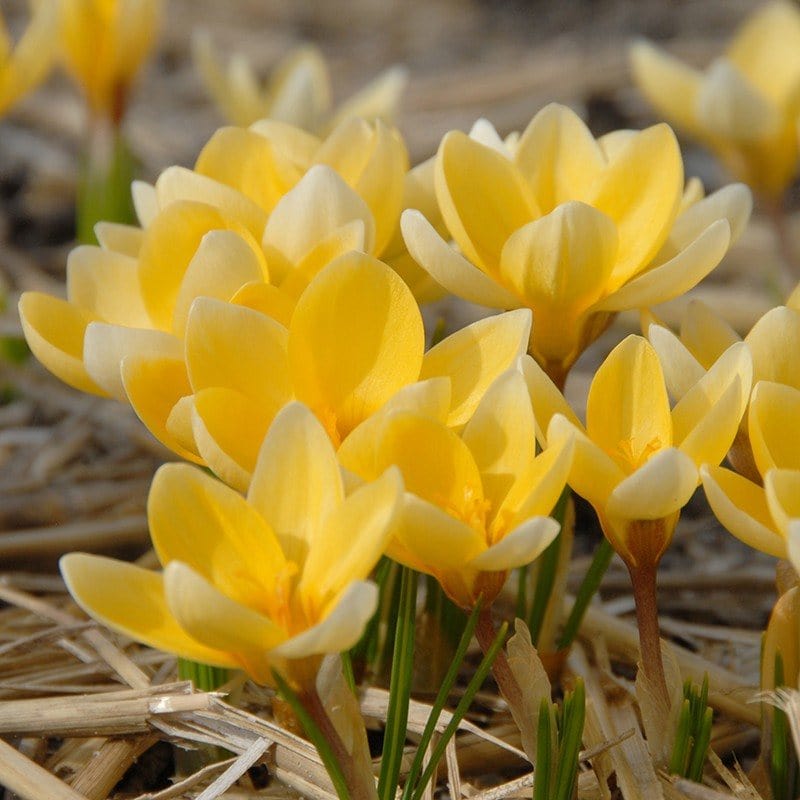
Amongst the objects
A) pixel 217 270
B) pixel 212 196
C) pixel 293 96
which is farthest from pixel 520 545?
pixel 293 96


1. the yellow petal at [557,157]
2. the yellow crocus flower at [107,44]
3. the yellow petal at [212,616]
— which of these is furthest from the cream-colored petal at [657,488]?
the yellow crocus flower at [107,44]

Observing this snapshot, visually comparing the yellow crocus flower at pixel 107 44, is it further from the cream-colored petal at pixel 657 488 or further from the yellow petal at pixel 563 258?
the cream-colored petal at pixel 657 488

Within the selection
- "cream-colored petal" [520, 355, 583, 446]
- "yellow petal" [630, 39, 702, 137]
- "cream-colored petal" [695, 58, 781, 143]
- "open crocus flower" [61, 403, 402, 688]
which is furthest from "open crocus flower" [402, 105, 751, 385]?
"yellow petal" [630, 39, 702, 137]

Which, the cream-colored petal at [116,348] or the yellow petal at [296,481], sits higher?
the cream-colored petal at [116,348]

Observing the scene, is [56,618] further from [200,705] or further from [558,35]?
[558,35]

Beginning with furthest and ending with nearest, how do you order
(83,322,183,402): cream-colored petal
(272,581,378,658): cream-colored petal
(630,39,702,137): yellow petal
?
(630,39,702,137): yellow petal < (83,322,183,402): cream-colored petal < (272,581,378,658): cream-colored petal

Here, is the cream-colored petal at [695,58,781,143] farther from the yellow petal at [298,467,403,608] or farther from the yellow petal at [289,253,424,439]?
the yellow petal at [298,467,403,608]

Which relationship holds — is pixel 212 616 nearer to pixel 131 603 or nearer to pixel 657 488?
pixel 131 603
